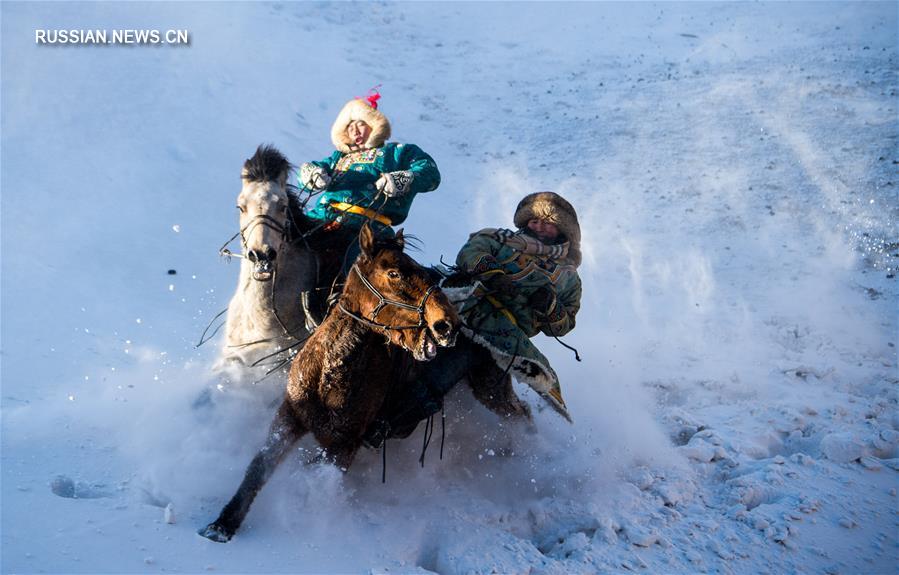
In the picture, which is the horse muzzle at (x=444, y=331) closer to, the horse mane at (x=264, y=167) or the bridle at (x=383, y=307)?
the bridle at (x=383, y=307)

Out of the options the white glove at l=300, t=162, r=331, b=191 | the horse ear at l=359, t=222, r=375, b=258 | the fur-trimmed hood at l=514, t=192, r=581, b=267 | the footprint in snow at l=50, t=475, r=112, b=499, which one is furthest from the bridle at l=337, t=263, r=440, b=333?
the fur-trimmed hood at l=514, t=192, r=581, b=267

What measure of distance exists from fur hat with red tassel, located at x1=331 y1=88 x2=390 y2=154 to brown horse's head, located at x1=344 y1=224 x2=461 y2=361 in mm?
2167

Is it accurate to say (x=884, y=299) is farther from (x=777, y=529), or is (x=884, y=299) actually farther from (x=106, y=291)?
(x=106, y=291)

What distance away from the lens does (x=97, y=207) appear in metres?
9.21

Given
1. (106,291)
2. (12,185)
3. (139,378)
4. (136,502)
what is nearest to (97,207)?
(12,185)

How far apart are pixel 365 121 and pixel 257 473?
3.13 metres

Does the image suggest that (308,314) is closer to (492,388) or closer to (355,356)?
(355,356)

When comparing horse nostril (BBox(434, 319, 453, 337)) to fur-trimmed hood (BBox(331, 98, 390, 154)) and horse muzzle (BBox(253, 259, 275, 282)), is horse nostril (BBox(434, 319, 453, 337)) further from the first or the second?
fur-trimmed hood (BBox(331, 98, 390, 154))

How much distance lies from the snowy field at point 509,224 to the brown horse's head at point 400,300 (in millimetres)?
1079

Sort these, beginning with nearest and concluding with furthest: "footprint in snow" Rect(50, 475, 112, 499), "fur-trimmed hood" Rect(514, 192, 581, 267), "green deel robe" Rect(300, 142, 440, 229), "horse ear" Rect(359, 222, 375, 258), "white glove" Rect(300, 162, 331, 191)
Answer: "horse ear" Rect(359, 222, 375, 258) → "footprint in snow" Rect(50, 475, 112, 499) → "white glove" Rect(300, 162, 331, 191) → "green deel robe" Rect(300, 142, 440, 229) → "fur-trimmed hood" Rect(514, 192, 581, 267)

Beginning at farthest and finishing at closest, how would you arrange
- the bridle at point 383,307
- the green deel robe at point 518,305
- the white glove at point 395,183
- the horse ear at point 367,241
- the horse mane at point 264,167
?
the white glove at point 395,183 < the green deel robe at point 518,305 < the horse mane at point 264,167 < the horse ear at point 367,241 < the bridle at point 383,307

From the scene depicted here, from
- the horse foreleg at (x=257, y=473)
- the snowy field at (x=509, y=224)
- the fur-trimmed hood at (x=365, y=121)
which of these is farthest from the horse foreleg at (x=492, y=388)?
the fur-trimmed hood at (x=365, y=121)

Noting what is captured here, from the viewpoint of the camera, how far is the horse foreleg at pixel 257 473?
153 inches

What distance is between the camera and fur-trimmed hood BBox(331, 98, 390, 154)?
6.07 meters
